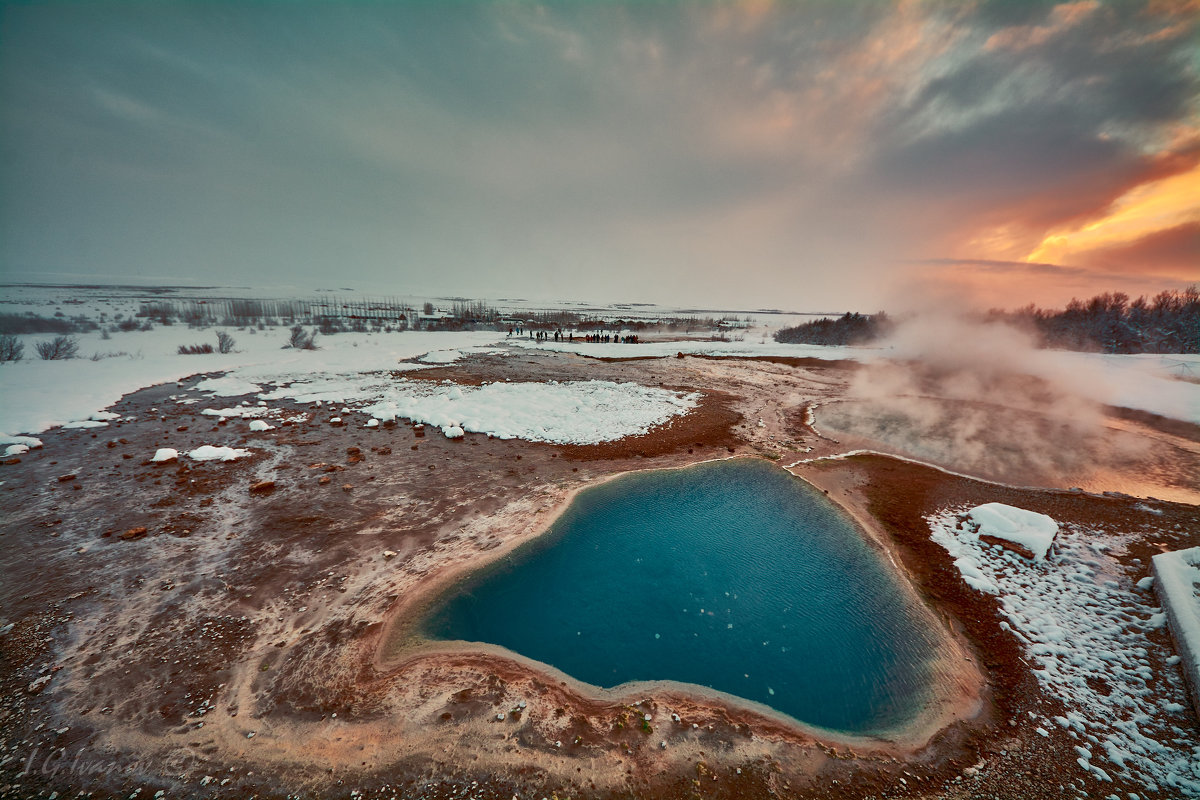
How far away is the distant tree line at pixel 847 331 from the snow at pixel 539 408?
48.5 meters

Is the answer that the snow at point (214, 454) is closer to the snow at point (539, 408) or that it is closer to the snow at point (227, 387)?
the snow at point (539, 408)

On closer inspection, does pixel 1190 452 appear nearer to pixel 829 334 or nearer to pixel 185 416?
pixel 185 416

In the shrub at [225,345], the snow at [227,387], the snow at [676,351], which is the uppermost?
the snow at [676,351]

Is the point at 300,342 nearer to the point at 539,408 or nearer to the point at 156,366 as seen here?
the point at 156,366

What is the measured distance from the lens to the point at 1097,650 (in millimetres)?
6551

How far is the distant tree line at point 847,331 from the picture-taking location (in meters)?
58.5

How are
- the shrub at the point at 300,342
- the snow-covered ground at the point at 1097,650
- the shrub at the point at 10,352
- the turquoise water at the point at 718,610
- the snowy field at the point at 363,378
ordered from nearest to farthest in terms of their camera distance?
the snow-covered ground at the point at 1097,650
the turquoise water at the point at 718,610
the snowy field at the point at 363,378
the shrub at the point at 10,352
the shrub at the point at 300,342

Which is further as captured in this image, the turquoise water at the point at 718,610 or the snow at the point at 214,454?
the snow at the point at 214,454

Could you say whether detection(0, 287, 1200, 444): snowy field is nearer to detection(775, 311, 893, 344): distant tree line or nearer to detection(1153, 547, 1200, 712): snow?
detection(1153, 547, 1200, 712): snow

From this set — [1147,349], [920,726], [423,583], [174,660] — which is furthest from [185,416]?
[1147,349]

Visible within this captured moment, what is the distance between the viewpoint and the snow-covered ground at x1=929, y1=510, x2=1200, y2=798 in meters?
5.00

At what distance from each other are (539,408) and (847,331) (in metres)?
59.6

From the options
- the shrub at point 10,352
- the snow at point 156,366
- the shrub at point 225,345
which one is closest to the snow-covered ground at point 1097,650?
the snow at point 156,366

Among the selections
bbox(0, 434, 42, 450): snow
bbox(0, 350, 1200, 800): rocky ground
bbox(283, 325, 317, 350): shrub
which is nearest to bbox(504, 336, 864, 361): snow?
bbox(283, 325, 317, 350): shrub
